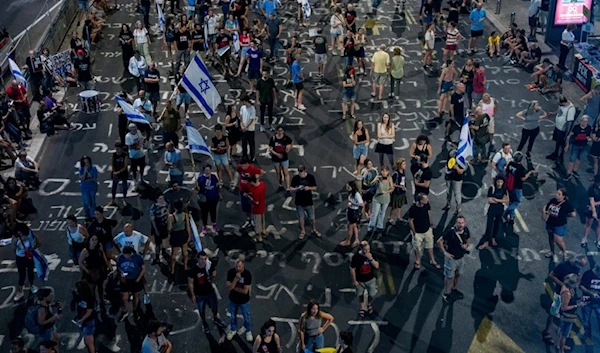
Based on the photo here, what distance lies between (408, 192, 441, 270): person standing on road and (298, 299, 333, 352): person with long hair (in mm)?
3908

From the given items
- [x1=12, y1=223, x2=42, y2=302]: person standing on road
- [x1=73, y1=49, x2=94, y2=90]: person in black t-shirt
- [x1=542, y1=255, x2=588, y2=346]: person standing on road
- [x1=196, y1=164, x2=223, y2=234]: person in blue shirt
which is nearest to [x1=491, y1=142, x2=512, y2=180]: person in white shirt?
[x1=542, y1=255, x2=588, y2=346]: person standing on road

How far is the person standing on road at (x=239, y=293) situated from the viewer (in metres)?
14.2

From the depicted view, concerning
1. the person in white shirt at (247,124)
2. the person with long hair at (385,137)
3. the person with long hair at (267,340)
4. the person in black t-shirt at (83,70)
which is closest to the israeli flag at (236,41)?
the person in black t-shirt at (83,70)

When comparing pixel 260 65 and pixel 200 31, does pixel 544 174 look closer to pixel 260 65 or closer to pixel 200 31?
pixel 260 65

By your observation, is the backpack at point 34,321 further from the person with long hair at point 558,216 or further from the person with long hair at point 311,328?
the person with long hair at point 558,216

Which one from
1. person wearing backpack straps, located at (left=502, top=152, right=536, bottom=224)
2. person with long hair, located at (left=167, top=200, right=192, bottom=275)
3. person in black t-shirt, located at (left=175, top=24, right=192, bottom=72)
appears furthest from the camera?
person in black t-shirt, located at (left=175, top=24, right=192, bottom=72)

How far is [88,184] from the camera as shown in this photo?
61.4 feet

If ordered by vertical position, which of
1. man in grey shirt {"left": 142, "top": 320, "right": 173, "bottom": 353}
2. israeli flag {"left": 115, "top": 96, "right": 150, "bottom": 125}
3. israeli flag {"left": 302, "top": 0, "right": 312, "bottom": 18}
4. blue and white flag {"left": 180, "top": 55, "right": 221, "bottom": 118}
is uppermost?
blue and white flag {"left": 180, "top": 55, "right": 221, "bottom": 118}

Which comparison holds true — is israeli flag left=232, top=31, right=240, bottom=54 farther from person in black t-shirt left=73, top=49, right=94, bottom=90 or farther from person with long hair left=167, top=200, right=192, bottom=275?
person with long hair left=167, top=200, right=192, bottom=275

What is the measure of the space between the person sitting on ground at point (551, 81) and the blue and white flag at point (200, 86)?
38.9 ft

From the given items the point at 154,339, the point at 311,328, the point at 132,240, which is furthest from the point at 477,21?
the point at 154,339

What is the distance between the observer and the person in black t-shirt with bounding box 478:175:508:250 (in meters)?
17.4

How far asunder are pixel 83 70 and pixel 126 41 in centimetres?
253

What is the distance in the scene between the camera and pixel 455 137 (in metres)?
23.2
